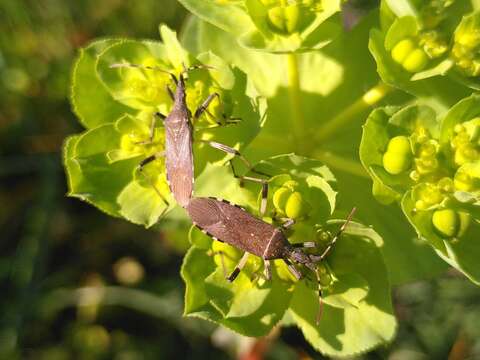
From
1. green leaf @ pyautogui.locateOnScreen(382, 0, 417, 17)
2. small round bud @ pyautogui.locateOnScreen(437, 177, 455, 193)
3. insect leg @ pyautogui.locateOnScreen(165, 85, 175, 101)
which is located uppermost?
green leaf @ pyautogui.locateOnScreen(382, 0, 417, 17)

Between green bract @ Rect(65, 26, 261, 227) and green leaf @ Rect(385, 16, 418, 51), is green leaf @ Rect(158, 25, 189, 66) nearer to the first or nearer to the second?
green bract @ Rect(65, 26, 261, 227)

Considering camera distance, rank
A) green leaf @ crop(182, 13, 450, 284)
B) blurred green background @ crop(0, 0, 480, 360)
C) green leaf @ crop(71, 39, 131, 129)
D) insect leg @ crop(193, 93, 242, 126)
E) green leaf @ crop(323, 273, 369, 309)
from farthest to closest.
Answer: blurred green background @ crop(0, 0, 480, 360), green leaf @ crop(182, 13, 450, 284), green leaf @ crop(71, 39, 131, 129), insect leg @ crop(193, 93, 242, 126), green leaf @ crop(323, 273, 369, 309)

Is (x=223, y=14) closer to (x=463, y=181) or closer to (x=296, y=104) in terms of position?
(x=296, y=104)

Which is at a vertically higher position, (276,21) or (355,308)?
(276,21)

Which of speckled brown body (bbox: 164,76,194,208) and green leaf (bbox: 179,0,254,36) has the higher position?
green leaf (bbox: 179,0,254,36)

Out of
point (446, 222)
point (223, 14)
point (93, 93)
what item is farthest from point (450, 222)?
point (93, 93)

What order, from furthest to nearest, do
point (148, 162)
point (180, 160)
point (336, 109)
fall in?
point (336, 109)
point (148, 162)
point (180, 160)

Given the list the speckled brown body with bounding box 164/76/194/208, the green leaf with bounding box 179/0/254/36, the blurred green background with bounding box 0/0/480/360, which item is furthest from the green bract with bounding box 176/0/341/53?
the blurred green background with bounding box 0/0/480/360

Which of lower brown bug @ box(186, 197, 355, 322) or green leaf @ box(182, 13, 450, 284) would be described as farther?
green leaf @ box(182, 13, 450, 284)
